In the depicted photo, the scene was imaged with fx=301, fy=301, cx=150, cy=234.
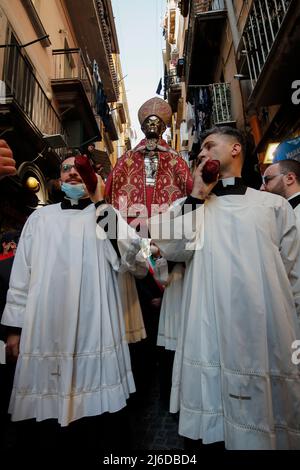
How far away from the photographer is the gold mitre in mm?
3654

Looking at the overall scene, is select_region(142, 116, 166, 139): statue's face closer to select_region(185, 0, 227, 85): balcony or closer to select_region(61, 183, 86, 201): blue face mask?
select_region(61, 183, 86, 201): blue face mask

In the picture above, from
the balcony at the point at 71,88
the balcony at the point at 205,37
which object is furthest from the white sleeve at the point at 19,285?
the balcony at the point at 71,88

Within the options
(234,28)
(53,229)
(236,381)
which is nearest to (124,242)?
(53,229)

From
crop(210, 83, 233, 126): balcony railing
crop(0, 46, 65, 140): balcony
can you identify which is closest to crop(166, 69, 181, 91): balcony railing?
crop(210, 83, 233, 126): balcony railing

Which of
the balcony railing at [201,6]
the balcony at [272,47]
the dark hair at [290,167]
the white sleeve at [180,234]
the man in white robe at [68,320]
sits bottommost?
the man in white robe at [68,320]

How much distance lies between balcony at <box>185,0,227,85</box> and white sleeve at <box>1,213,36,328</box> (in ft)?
36.2

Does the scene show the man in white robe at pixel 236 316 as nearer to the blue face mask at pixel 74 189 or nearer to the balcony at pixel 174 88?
the blue face mask at pixel 74 189

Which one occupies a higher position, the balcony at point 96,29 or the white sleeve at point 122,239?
the balcony at point 96,29

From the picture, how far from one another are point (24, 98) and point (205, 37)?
22.8ft

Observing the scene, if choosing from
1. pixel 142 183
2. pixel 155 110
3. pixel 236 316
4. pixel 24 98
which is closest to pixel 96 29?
pixel 24 98

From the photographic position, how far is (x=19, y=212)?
9.32 metres

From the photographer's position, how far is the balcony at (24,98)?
7359 millimetres

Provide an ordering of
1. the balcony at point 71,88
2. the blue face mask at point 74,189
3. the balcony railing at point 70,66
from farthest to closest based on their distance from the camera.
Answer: the balcony railing at point 70,66
the balcony at point 71,88
the blue face mask at point 74,189

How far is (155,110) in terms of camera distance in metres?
3.65
